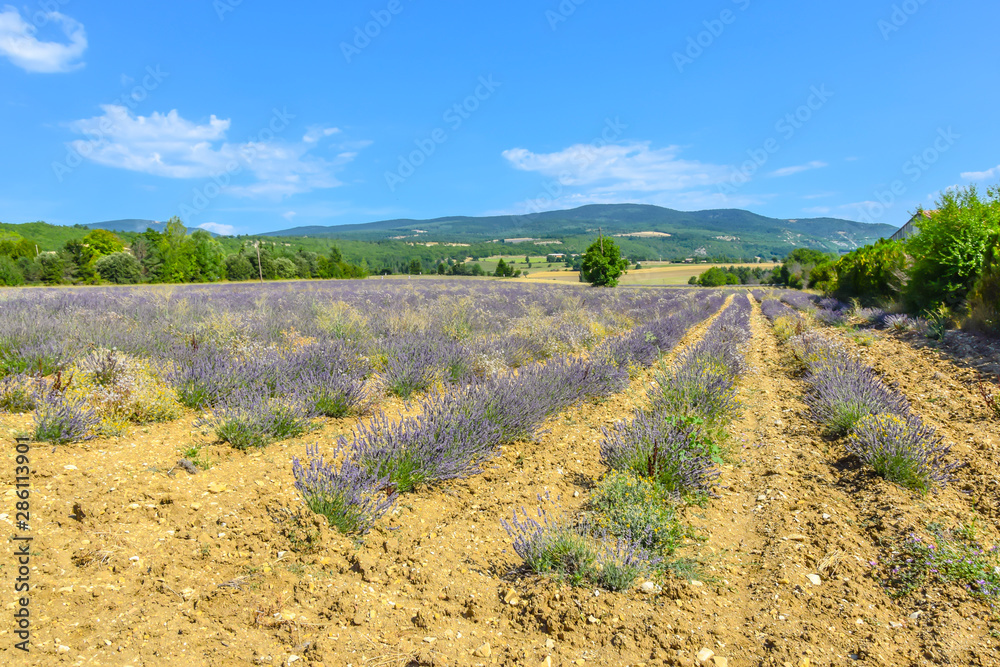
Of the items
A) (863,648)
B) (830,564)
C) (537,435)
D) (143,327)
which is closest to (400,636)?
(863,648)

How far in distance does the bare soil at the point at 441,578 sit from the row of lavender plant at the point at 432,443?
0.15 metres

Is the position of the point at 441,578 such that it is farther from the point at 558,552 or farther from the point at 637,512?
the point at 637,512

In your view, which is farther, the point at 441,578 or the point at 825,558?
the point at 825,558

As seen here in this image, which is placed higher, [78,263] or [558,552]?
[78,263]

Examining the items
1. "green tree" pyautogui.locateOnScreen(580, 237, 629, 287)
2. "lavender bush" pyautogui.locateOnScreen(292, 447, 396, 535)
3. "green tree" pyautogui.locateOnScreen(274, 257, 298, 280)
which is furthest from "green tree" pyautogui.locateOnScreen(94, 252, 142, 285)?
"lavender bush" pyautogui.locateOnScreen(292, 447, 396, 535)

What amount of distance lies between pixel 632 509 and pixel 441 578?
1.25m

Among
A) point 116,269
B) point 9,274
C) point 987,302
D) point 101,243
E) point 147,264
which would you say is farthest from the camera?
point 101,243

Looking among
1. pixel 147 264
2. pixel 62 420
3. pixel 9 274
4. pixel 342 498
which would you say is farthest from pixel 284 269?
pixel 342 498

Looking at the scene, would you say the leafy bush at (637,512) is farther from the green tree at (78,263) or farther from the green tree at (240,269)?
the green tree at (240,269)

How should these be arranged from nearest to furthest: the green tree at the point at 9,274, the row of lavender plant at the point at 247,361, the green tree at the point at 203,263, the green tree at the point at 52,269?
the row of lavender plant at the point at 247,361 → the green tree at the point at 9,274 → the green tree at the point at 52,269 → the green tree at the point at 203,263

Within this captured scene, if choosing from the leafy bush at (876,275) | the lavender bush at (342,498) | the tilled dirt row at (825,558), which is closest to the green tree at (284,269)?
the leafy bush at (876,275)

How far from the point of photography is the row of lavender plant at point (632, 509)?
2.55 m

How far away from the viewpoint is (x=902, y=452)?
3631 millimetres

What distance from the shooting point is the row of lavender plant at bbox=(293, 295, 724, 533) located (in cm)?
294
